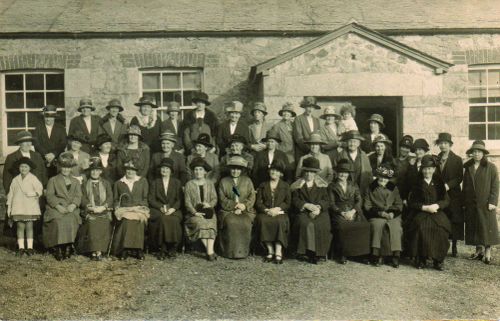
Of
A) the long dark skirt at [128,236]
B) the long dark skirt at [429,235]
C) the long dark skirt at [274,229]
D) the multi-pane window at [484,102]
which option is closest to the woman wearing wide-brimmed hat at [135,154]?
the long dark skirt at [128,236]

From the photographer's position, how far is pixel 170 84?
1152 centimetres

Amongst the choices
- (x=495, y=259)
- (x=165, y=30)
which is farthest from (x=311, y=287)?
(x=165, y=30)

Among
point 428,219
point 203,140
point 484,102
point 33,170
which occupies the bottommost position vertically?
point 428,219

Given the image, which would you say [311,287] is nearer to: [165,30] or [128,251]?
[128,251]

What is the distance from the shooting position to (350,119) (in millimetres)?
9148

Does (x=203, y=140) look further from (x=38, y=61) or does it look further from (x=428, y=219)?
(x=38, y=61)

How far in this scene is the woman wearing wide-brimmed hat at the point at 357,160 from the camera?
8180mm

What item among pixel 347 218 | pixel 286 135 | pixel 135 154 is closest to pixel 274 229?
pixel 347 218

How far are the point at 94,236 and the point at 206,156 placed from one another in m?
1.95

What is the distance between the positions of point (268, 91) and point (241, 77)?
4.49ft

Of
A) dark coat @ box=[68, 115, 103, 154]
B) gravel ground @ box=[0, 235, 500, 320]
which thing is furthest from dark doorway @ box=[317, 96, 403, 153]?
dark coat @ box=[68, 115, 103, 154]

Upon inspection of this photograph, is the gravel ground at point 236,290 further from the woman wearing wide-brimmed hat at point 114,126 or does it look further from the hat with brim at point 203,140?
the woman wearing wide-brimmed hat at point 114,126

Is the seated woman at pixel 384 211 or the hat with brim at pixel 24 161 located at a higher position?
the hat with brim at pixel 24 161

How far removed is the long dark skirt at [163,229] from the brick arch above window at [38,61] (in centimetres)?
498
